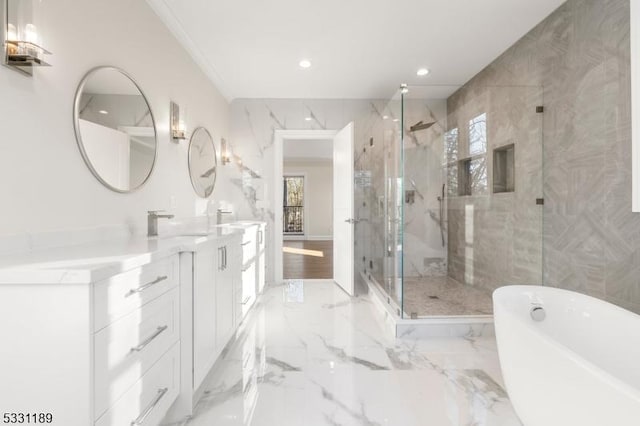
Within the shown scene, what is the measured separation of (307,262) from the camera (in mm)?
6109

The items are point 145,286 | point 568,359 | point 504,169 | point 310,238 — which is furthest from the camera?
point 310,238

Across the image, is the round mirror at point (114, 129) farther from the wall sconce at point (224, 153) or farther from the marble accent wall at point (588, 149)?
the marble accent wall at point (588, 149)

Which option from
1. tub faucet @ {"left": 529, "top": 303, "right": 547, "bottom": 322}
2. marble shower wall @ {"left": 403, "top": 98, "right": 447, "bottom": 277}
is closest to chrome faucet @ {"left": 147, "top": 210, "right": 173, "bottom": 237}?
tub faucet @ {"left": 529, "top": 303, "right": 547, "bottom": 322}

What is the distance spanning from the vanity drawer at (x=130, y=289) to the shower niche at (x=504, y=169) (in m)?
2.99

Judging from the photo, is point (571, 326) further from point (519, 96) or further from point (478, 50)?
point (478, 50)

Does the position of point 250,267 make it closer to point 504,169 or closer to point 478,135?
point 504,169

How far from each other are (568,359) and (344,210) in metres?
3.02

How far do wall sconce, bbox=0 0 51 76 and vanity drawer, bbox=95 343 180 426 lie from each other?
129cm

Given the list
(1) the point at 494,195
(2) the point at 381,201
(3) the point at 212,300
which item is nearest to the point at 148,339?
(3) the point at 212,300

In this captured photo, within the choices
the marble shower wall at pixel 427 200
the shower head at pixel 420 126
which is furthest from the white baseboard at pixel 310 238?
the shower head at pixel 420 126

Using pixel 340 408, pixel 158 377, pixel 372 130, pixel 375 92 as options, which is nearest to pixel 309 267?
pixel 372 130

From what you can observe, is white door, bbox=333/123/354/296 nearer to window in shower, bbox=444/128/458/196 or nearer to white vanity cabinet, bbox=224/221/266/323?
white vanity cabinet, bbox=224/221/266/323

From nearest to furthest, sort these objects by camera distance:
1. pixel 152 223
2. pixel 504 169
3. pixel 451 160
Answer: pixel 152 223, pixel 504 169, pixel 451 160

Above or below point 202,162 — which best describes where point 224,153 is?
above
